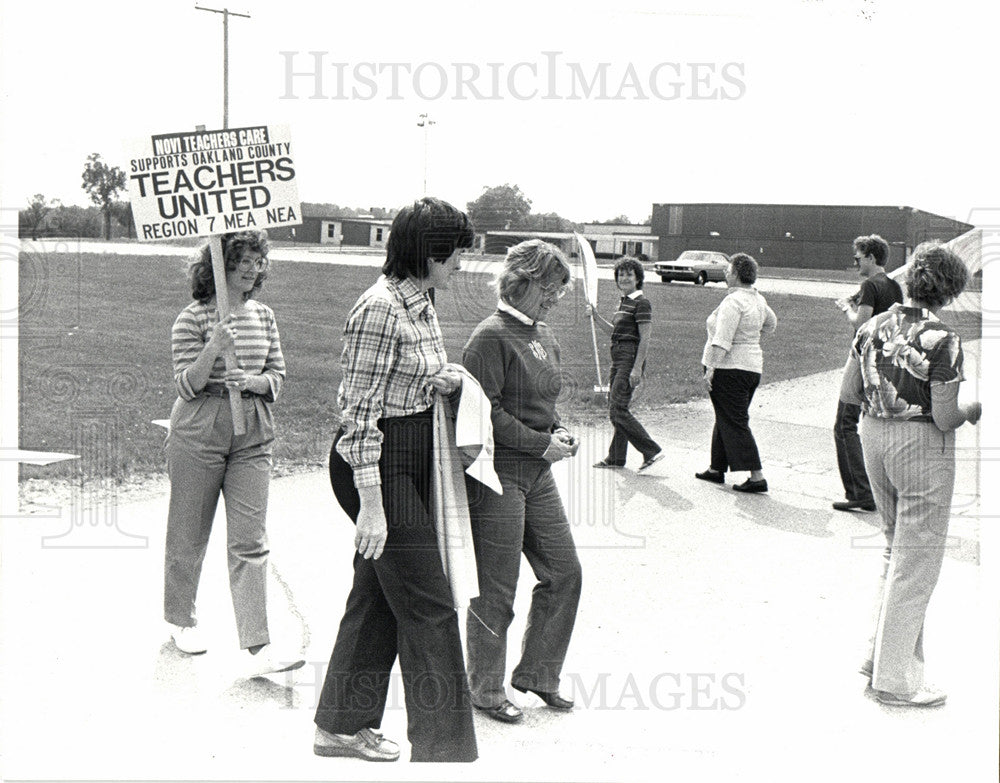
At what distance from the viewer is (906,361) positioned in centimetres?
409

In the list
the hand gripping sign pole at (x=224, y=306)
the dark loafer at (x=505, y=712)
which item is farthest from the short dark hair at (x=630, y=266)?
the dark loafer at (x=505, y=712)

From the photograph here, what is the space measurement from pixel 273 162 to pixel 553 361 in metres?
1.28

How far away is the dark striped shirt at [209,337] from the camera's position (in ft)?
13.9

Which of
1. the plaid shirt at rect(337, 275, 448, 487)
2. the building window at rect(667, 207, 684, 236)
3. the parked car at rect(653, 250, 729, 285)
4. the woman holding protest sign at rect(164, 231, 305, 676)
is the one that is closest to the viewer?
the plaid shirt at rect(337, 275, 448, 487)

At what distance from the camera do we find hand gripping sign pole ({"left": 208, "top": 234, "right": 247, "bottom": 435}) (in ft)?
13.4

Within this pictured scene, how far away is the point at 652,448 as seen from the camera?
791 cm

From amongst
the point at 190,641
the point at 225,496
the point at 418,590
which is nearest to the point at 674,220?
the point at 225,496

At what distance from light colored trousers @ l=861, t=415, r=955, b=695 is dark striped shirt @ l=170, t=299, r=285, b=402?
7.85ft

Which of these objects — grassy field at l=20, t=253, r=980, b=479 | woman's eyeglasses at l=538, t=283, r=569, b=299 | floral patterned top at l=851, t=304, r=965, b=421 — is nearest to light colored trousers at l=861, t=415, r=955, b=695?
floral patterned top at l=851, t=304, r=965, b=421

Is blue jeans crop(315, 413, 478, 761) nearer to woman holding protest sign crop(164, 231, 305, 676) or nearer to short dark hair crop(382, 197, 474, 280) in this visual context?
short dark hair crop(382, 197, 474, 280)

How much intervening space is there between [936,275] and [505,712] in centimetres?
227

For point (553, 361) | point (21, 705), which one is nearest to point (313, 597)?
point (21, 705)

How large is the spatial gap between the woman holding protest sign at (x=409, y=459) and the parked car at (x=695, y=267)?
7.58 meters

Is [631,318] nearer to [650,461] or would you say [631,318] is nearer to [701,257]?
[650,461]
